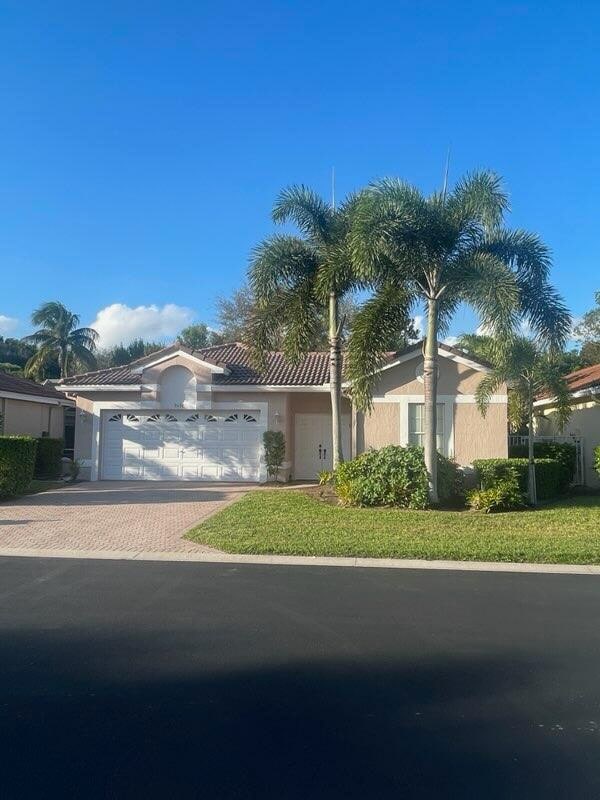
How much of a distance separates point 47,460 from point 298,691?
765 inches

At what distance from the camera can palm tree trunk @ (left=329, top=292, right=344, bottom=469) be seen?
53.7ft

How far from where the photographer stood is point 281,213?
16.4 metres

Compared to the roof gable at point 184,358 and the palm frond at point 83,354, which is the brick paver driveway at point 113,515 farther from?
the palm frond at point 83,354

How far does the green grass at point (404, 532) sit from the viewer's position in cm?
1012

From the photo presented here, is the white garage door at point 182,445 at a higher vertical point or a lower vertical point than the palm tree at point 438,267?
lower

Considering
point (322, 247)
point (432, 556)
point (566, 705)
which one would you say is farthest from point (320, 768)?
point (322, 247)

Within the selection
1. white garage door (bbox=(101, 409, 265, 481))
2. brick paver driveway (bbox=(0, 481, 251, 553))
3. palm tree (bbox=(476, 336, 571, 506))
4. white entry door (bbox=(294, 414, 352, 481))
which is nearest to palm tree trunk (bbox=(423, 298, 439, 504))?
palm tree (bbox=(476, 336, 571, 506))

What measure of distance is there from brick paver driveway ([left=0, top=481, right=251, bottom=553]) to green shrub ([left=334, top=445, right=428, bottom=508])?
308 cm

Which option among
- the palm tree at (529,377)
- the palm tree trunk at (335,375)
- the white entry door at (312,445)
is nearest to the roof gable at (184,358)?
the white entry door at (312,445)

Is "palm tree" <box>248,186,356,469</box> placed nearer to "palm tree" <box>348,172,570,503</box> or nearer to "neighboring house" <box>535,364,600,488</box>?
"palm tree" <box>348,172,570,503</box>

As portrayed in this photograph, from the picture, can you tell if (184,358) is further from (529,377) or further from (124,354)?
Answer: (124,354)

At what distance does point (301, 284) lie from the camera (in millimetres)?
16797

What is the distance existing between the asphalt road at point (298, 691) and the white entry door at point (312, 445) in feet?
40.5

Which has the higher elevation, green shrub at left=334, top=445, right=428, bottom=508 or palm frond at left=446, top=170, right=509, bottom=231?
palm frond at left=446, top=170, right=509, bottom=231
